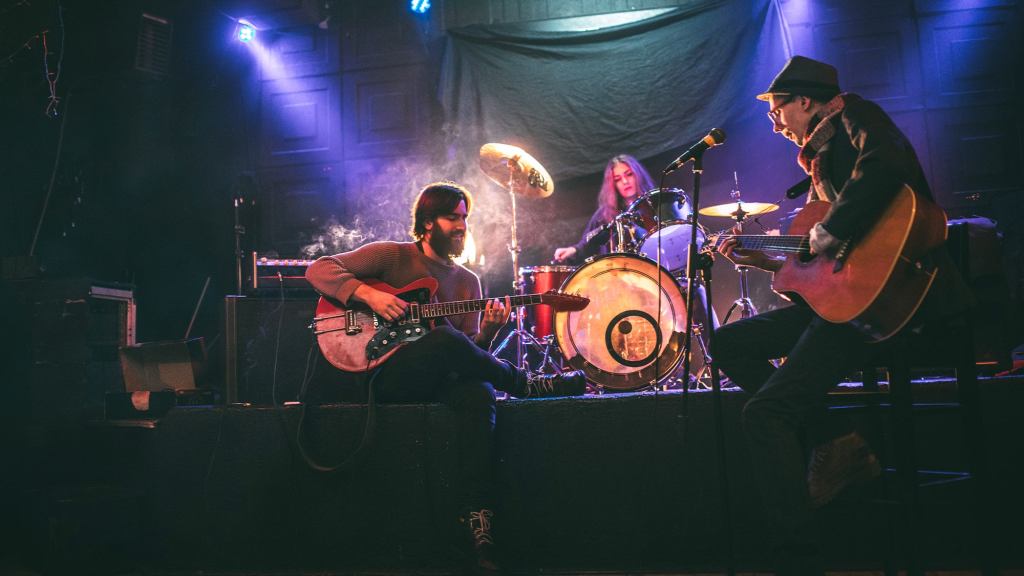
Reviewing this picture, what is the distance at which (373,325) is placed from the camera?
4.17m

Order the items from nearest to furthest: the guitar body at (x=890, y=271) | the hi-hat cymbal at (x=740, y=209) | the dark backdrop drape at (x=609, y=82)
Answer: the guitar body at (x=890, y=271) < the hi-hat cymbal at (x=740, y=209) < the dark backdrop drape at (x=609, y=82)

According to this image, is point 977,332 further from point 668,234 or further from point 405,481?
point 405,481

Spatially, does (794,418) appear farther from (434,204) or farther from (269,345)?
(269,345)

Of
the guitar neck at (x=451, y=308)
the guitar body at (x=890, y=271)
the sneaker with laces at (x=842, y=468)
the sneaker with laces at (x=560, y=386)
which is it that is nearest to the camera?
the guitar body at (x=890, y=271)

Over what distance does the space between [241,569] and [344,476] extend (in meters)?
0.79

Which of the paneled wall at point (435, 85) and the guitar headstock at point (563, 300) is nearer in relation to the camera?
the guitar headstock at point (563, 300)

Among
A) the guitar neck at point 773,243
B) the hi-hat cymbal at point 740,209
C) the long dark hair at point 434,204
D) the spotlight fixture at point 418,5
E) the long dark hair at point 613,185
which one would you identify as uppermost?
the spotlight fixture at point 418,5

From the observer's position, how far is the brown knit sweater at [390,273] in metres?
4.25

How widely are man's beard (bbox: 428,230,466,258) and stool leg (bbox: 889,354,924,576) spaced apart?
2589mm

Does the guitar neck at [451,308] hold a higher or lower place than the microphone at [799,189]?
lower

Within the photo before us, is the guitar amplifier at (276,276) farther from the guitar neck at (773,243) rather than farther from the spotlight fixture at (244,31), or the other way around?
the spotlight fixture at (244,31)

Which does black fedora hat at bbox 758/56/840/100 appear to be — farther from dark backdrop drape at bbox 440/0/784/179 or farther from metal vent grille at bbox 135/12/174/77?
metal vent grille at bbox 135/12/174/77

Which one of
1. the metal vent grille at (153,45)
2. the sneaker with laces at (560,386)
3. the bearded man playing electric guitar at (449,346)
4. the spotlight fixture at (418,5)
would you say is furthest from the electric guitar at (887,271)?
the metal vent grille at (153,45)

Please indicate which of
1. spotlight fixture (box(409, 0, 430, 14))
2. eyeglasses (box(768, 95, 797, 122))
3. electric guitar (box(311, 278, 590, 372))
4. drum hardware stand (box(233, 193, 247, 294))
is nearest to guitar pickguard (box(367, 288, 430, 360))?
electric guitar (box(311, 278, 590, 372))
